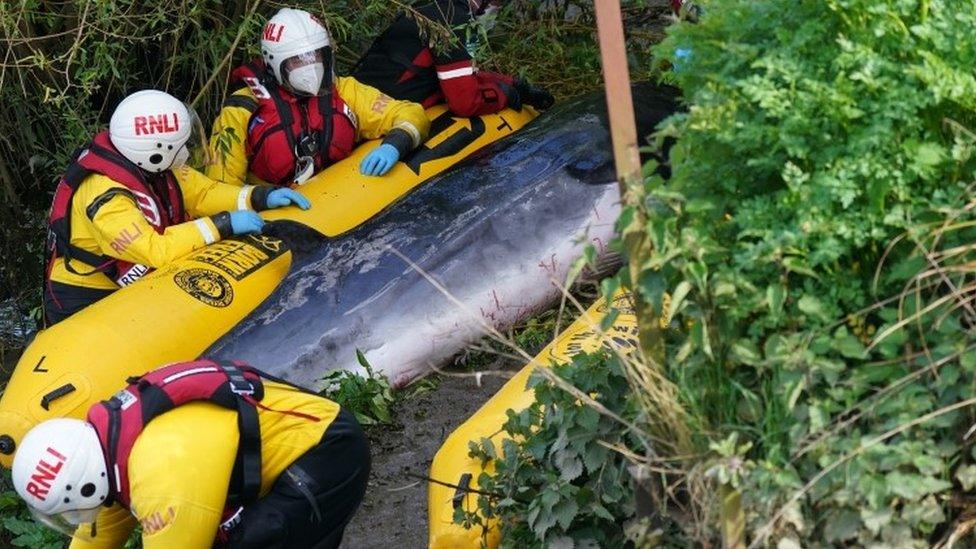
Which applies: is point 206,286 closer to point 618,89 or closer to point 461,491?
point 461,491

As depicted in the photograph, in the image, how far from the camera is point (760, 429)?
328cm

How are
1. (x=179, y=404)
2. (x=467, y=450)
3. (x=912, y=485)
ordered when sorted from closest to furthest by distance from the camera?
(x=912, y=485)
(x=179, y=404)
(x=467, y=450)

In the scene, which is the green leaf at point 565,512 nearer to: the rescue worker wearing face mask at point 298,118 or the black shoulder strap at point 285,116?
the rescue worker wearing face mask at point 298,118

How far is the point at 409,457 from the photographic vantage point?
5699 millimetres

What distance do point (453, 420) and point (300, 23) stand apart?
2.10m

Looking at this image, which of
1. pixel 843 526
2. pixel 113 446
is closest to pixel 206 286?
pixel 113 446

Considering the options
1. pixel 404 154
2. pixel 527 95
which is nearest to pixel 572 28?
pixel 527 95

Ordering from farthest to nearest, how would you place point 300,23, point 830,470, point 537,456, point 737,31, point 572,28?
point 572,28, point 300,23, point 537,456, point 737,31, point 830,470

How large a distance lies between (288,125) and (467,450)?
2652 millimetres

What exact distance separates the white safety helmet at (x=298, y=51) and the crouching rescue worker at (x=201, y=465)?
2329 millimetres

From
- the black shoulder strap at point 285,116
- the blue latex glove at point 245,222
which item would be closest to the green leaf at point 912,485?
the blue latex glove at point 245,222

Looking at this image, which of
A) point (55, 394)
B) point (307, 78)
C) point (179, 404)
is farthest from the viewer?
point (307, 78)

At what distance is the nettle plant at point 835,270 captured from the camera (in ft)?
10.3

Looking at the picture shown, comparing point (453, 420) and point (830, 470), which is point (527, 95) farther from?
point (830, 470)
